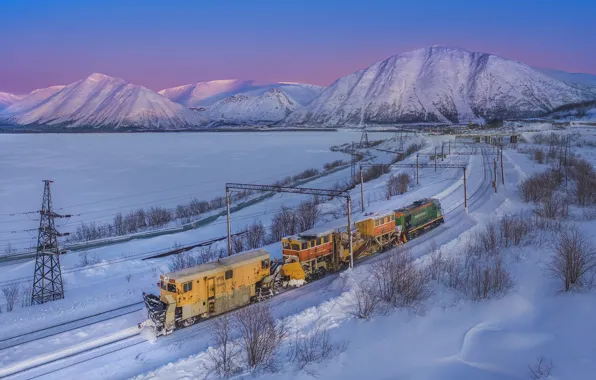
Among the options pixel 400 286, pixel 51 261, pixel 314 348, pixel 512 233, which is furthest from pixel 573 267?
pixel 51 261

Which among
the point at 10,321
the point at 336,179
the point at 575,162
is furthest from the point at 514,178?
the point at 10,321

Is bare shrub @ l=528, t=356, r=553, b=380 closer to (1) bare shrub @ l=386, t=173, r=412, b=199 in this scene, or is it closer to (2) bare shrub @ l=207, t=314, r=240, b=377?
(2) bare shrub @ l=207, t=314, r=240, b=377

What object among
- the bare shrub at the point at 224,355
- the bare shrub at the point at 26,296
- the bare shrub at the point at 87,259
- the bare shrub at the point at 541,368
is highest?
the bare shrub at the point at 224,355

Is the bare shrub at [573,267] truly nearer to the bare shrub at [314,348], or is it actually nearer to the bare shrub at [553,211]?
the bare shrub at [314,348]

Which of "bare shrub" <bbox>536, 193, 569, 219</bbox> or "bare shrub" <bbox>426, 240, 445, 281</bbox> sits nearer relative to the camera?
"bare shrub" <bbox>426, 240, 445, 281</bbox>

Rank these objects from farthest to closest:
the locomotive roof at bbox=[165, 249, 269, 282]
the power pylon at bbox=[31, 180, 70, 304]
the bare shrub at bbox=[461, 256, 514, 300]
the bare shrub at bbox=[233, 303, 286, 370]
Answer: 1. the power pylon at bbox=[31, 180, 70, 304]
2. the bare shrub at bbox=[461, 256, 514, 300]
3. the locomotive roof at bbox=[165, 249, 269, 282]
4. the bare shrub at bbox=[233, 303, 286, 370]

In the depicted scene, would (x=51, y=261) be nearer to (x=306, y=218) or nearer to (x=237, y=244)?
(x=237, y=244)

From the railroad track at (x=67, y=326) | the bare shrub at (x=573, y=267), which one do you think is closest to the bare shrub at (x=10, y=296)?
the railroad track at (x=67, y=326)

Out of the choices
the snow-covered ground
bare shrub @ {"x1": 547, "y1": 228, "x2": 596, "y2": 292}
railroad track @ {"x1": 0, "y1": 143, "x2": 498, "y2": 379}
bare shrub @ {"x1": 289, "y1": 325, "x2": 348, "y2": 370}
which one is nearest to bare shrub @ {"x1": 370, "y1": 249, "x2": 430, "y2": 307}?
the snow-covered ground
